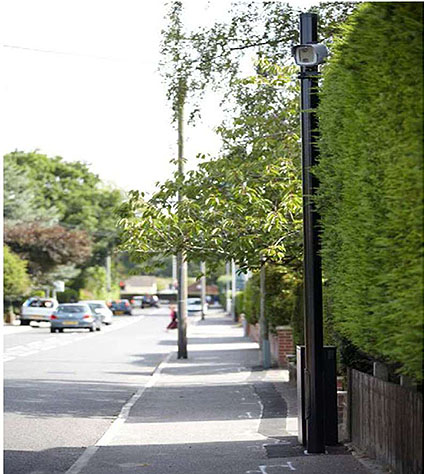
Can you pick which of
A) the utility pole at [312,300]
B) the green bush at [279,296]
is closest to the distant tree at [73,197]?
the green bush at [279,296]

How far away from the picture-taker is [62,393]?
1984 centimetres

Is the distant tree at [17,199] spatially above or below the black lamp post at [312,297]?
above

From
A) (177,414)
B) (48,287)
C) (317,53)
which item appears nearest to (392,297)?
(317,53)

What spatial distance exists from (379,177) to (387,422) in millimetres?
2689

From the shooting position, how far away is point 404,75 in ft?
23.8

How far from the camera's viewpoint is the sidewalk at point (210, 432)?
10.7 meters

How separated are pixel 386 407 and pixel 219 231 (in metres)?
7.51

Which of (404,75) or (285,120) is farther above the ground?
(285,120)

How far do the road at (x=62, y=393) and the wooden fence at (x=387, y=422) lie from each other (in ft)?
9.80

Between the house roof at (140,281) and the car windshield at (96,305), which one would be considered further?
the house roof at (140,281)

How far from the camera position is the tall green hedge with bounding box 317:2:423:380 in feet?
23.2

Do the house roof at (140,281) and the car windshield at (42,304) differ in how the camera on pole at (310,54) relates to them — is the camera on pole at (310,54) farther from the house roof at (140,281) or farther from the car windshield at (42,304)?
the house roof at (140,281)

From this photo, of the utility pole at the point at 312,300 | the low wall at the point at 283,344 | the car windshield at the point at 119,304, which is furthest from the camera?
the car windshield at the point at 119,304

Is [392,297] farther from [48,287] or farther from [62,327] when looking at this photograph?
[48,287]
